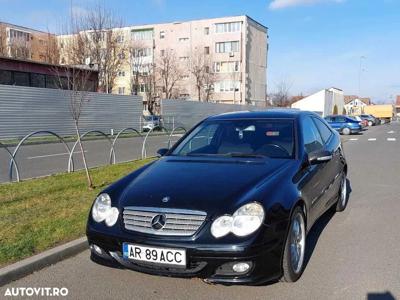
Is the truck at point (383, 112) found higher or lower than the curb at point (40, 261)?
lower

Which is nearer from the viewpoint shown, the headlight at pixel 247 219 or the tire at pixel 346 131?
the headlight at pixel 247 219

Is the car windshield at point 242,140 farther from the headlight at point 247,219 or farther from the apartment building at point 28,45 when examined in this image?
the apartment building at point 28,45

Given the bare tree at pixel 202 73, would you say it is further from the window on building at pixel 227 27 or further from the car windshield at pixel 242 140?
the car windshield at pixel 242 140

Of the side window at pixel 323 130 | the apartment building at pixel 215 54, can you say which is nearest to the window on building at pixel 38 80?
the side window at pixel 323 130

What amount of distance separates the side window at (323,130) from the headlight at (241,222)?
9.57 ft

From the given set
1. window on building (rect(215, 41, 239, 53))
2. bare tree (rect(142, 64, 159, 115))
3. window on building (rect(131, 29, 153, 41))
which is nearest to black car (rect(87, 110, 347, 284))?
bare tree (rect(142, 64, 159, 115))

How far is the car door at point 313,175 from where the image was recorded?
4758 mm

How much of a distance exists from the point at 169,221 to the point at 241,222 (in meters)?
0.58

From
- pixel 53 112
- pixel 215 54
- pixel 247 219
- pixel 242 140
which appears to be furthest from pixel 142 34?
pixel 247 219

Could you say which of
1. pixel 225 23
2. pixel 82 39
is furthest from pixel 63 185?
pixel 225 23

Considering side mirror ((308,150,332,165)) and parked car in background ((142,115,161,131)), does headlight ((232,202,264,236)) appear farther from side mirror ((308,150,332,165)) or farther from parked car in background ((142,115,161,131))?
parked car in background ((142,115,161,131))

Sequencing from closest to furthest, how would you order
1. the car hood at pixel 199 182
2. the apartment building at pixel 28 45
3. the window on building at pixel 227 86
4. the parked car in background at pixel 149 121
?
the car hood at pixel 199 182
the parked car in background at pixel 149 121
the apartment building at pixel 28 45
the window on building at pixel 227 86

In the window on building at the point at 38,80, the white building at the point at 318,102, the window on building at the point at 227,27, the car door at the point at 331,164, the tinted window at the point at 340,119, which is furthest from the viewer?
the window on building at the point at 227,27

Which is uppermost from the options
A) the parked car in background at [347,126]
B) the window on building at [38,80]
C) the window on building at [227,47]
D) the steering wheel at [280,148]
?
the window on building at [227,47]
